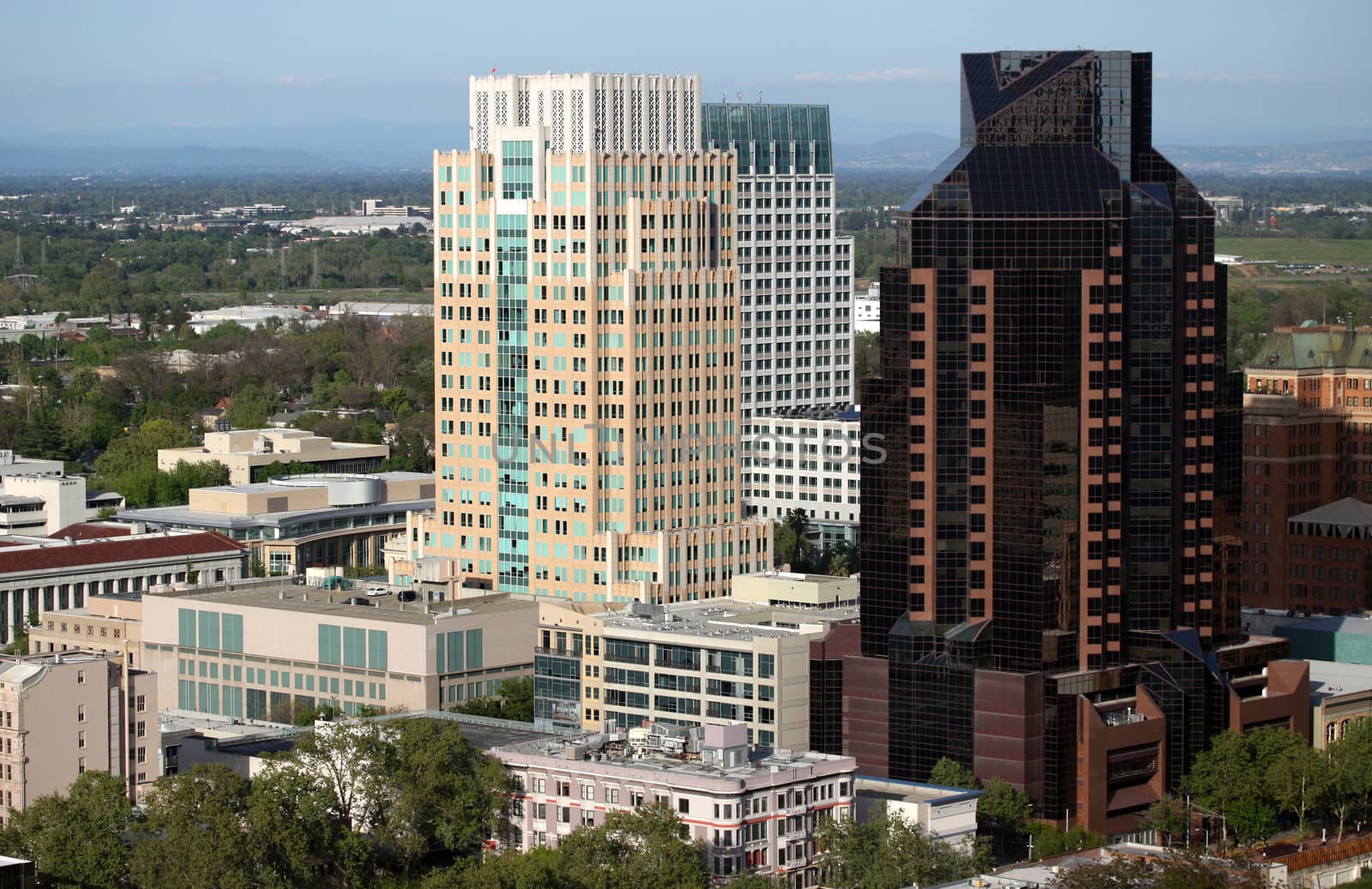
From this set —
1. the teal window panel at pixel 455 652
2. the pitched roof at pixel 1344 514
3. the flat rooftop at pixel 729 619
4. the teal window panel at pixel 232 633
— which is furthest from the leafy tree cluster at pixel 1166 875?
the pitched roof at pixel 1344 514

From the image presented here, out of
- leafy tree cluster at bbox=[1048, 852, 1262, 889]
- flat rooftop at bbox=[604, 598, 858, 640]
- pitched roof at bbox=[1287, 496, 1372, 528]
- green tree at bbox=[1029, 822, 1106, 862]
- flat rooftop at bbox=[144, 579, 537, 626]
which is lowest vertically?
green tree at bbox=[1029, 822, 1106, 862]

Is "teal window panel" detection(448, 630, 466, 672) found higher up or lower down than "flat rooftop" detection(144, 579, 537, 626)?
lower down

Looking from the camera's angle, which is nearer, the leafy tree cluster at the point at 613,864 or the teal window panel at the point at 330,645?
the leafy tree cluster at the point at 613,864

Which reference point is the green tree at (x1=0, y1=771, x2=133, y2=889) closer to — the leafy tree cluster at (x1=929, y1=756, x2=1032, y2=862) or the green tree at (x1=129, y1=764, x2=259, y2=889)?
the green tree at (x1=129, y1=764, x2=259, y2=889)

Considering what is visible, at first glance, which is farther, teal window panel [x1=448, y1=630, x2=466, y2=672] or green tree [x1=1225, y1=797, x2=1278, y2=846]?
teal window panel [x1=448, y1=630, x2=466, y2=672]

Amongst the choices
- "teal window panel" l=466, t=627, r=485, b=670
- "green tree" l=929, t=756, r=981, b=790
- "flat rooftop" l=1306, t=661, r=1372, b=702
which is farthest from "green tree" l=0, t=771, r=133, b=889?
"flat rooftop" l=1306, t=661, r=1372, b=702

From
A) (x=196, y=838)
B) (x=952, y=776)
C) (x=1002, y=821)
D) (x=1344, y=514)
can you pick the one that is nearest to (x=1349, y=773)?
(x=1002, y=821)

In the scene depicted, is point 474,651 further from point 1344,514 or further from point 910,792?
point 1344,514

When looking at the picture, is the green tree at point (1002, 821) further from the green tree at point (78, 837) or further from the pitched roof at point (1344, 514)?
the pitched roof at point (1344, 514)
